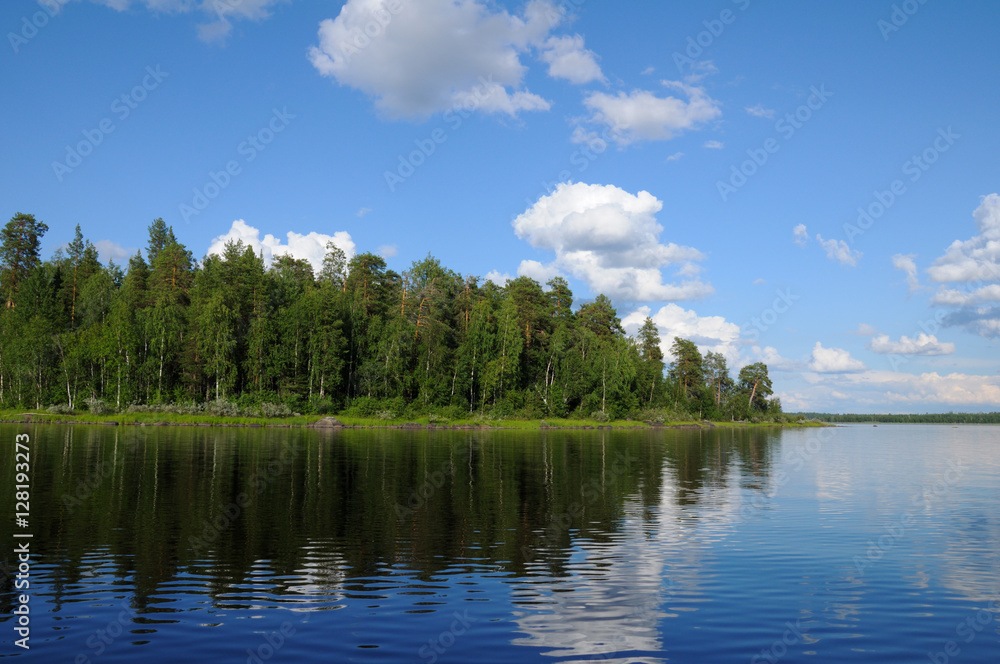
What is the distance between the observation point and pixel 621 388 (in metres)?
128

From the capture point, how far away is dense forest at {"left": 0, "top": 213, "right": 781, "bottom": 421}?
304 ft

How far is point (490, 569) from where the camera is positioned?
17234mm

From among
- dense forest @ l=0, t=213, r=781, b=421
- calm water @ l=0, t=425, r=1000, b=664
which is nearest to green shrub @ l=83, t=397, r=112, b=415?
dense forest @ l=0, t=213, r=781, b=421

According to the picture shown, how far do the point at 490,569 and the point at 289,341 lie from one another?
301ft

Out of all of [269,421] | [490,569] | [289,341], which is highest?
[289,341]

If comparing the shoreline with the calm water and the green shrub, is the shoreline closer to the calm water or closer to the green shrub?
the green shrub

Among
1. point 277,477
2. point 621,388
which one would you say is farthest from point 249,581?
point 621,388

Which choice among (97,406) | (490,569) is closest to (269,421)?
(97,406)

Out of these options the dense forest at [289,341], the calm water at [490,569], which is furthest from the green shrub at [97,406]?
the calm water at [490,569]

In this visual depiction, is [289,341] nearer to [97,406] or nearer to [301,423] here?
[301,423]

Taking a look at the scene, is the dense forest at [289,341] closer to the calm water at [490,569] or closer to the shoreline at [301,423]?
the shoreline at [301,423]

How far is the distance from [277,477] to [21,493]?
11.7 meters

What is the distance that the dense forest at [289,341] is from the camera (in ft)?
304

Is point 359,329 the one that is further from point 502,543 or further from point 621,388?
point 502,543
